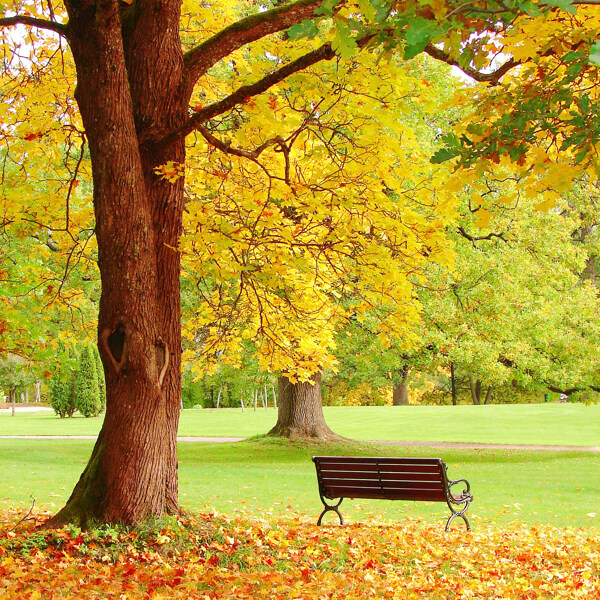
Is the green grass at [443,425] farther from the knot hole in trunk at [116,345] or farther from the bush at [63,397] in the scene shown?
the knot hole in trunk at [116,345]

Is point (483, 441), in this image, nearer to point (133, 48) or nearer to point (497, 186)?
point (497, 186)

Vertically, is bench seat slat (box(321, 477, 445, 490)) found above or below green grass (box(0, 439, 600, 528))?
above

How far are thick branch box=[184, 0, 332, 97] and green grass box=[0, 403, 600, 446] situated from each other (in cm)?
1711

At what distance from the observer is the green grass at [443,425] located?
2242 cm

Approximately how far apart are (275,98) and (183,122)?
0.87 metres

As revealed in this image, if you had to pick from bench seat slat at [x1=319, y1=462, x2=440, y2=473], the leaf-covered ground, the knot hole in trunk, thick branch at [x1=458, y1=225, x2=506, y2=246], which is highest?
thick branch at [x1=458, y1=225, x2=506, y2=246]

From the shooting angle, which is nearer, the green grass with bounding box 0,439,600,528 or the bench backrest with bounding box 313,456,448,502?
the bench backrest with bounding box 313,456,448,502

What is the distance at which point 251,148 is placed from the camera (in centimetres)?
734

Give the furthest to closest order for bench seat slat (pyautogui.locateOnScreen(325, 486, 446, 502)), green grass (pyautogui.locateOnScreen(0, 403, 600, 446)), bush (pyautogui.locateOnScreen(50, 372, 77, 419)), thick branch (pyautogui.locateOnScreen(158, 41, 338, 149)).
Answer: bush (pyautogui.locateOnScreen(50, 372, 77, 419)), green grass (pyautogui.locateOnScreen(0, 403, 600, 446)), bench seat slat (pyautogui.locateOnScreen(325, 486, 446, 502)), thick branch (pyautogui.locateOnScreen(158, 41, 338, 149))

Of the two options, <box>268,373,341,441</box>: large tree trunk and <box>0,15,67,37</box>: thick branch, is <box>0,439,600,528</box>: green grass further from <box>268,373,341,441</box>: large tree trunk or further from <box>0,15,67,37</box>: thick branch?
<box>0,15,67,37</box>: thick branch

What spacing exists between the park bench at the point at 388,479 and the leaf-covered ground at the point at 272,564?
2.12 ft

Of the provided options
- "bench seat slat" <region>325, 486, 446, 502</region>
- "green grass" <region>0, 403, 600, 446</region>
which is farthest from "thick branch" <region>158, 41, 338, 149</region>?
"green grass" <region>0, 403, 600, 446</region>

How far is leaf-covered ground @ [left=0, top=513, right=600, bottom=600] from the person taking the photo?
4.64 meters

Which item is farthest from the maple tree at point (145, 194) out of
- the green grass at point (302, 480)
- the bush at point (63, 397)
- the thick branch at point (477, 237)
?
the bush at point (63, 397)
